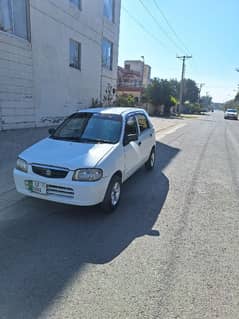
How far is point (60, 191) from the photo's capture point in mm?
3801

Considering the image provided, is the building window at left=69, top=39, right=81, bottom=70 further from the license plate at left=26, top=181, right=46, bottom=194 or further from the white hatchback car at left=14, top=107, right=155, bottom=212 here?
the license plate at left=26, top=181, right=46, bottom=194

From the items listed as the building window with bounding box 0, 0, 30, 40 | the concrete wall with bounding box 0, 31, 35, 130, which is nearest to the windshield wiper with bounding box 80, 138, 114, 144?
the concrete wall with bounding box 0, 31, 35, 130

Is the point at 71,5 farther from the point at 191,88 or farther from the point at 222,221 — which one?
the point at 191,88

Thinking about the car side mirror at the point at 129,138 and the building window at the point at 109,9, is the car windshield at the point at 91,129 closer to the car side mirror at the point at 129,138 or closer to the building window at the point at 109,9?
the car side mirror at the point at 129,138

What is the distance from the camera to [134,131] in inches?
215

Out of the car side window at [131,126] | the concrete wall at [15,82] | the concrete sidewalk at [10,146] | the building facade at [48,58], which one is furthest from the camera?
the building facade at [48,58]

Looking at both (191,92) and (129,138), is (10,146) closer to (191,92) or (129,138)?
(129,138)

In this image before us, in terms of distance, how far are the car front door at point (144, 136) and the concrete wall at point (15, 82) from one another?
6828 millimetres

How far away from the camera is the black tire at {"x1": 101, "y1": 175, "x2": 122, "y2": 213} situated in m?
4.10

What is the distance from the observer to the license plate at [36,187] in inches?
152

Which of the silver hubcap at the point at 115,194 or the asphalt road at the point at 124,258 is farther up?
the silver hubcap at the point at 115,194

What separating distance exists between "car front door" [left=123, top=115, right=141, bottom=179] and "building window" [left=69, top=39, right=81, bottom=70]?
11133 mm

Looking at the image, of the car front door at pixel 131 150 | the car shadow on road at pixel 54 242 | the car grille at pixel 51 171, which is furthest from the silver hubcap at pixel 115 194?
the car grille at pixel 51 171

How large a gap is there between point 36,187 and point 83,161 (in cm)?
85
